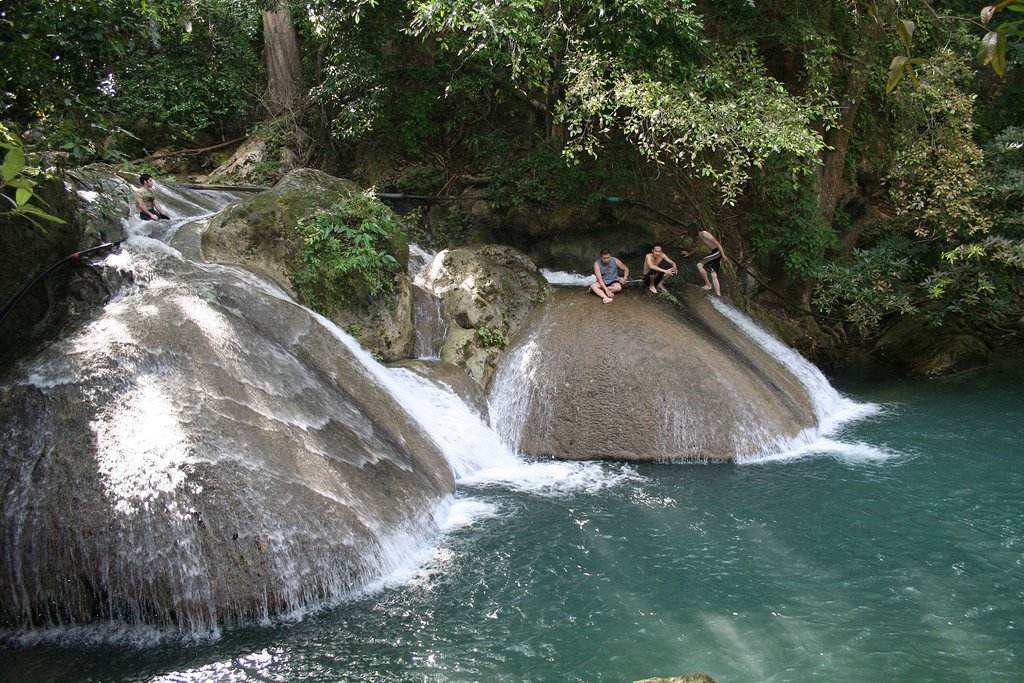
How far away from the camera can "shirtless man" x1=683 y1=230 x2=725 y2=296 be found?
1295 centimetres

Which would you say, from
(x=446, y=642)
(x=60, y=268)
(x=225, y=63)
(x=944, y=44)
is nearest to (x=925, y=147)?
(x=944, y=44)

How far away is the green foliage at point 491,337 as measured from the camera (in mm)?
11109

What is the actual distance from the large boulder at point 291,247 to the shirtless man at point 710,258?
5.25 metres

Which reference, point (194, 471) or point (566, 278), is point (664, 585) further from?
point (566, 278)

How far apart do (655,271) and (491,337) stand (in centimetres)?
302

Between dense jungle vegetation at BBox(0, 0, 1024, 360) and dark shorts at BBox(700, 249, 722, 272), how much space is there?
909 millimetres

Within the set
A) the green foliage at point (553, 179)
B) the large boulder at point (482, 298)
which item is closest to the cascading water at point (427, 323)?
the large boulder at point (482, 298)

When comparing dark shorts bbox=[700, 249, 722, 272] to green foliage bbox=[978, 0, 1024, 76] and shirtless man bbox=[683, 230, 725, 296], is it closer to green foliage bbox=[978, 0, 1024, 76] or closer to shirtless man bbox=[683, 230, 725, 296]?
shirtless man bbox=[683, 230, 725, 296]

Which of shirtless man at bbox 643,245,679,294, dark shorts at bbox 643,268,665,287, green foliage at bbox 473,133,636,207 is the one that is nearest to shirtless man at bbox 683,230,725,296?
shirtless man at bbox 643,245,679,294

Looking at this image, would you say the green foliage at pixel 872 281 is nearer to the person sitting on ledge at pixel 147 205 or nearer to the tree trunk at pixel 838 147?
the tree trunk at pixel 838 147

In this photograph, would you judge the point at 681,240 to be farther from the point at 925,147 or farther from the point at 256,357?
the point at 256,357

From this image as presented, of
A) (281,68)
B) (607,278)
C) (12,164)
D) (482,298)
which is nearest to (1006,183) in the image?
(607,278)

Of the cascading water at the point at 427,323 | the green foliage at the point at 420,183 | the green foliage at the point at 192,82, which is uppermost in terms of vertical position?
the green foliage at the point at 192,82

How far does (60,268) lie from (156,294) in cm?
97
